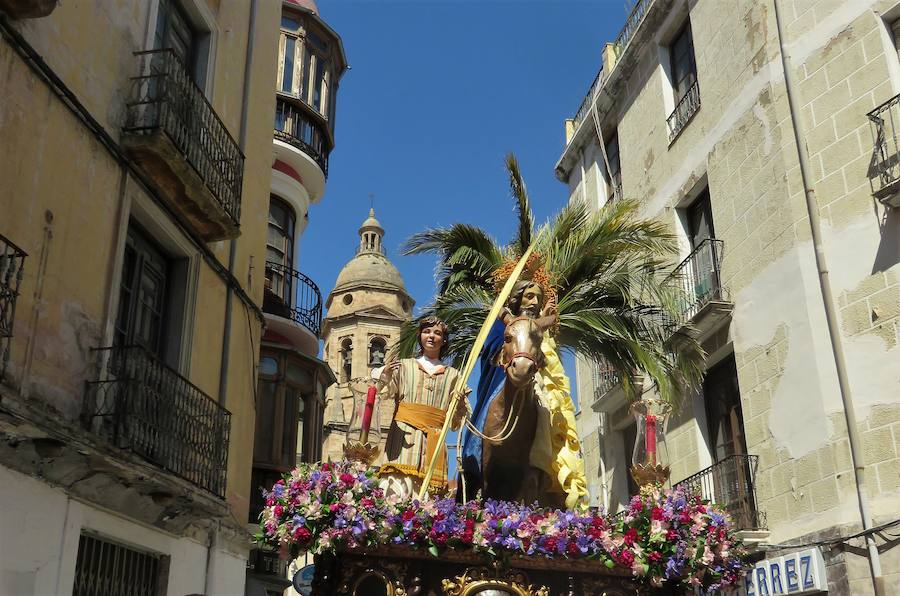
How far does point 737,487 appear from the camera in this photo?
→ 40.8 feet

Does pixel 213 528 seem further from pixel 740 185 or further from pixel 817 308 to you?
pixel 740 185

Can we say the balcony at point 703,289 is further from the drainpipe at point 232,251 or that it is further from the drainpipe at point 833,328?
the drainpipe at point 232,251

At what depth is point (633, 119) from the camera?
17453mm

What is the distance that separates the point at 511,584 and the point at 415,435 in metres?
1.53

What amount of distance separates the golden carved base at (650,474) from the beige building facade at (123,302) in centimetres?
420

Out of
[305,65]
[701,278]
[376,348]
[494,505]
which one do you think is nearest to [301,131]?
[305,65]

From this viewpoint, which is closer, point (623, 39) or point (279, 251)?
point (279, 251)

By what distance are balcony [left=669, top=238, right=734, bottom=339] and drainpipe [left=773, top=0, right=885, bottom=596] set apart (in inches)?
77.3

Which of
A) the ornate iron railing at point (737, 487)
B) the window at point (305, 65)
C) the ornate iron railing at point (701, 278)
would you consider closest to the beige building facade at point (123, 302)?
the window at point (305, 65)

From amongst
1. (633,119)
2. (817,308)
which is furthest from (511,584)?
(633,119)

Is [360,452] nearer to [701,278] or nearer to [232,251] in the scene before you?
[232,251]

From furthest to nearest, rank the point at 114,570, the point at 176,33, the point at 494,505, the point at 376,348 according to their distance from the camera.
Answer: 1. the point at 376,348
2. the point at 176,33
3. the point at 114,570
4. the point at 494,505

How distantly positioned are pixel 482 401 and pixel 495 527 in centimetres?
143

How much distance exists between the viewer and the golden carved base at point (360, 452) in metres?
6.18
